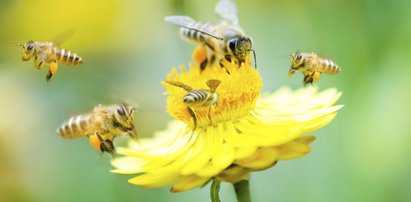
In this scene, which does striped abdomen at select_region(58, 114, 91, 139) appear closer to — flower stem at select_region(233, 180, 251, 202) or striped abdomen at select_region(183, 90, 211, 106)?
striped abdomen at select_region(183, 90, 211, 106)

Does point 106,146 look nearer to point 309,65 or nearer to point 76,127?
point 76,127

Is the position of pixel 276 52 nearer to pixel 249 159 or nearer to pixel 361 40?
pixel 361 40

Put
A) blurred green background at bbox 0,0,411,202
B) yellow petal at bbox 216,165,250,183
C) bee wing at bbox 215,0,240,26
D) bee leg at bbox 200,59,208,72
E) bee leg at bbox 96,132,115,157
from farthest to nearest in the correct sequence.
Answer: blurred green background at bbox 0,0,411,202
bee wing at bbox 215,0,240,26
bee leg at bbox 200,59,208,72
bee leg at bbox 96,132,115,157
yellow petal at bbox 216,165,250,183

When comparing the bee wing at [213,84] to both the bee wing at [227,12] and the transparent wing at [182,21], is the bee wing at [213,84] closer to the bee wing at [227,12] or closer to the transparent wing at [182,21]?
the transparent wing at [182,21]

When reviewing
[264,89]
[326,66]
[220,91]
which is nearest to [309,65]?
[326,66]

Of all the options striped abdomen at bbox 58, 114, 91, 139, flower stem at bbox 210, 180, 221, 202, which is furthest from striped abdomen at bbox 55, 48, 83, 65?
flower stem at bbox 210, 180, 221, 202
